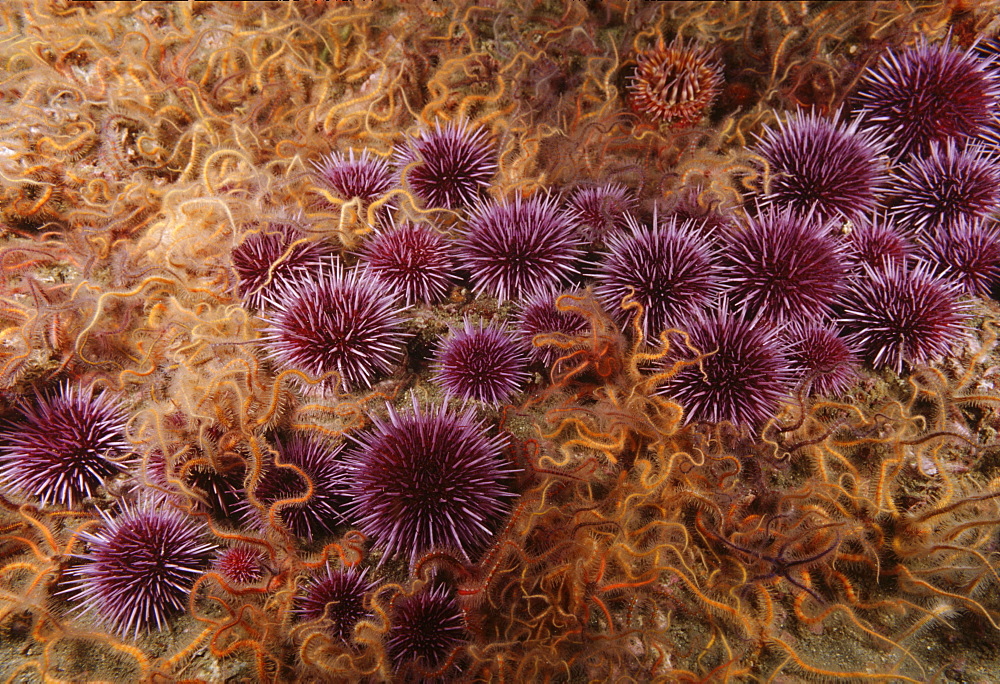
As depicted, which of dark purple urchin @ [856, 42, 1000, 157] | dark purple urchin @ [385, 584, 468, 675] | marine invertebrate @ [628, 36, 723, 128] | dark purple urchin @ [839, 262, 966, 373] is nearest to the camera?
dark purple urchin @ [385, 584, 468, 675]

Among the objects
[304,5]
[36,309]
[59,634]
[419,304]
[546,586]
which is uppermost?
[304,5]

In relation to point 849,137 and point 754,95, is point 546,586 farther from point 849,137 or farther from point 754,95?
point 754,95

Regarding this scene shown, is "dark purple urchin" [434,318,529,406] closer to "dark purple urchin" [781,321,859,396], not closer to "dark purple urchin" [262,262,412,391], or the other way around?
"dark purple urchin" [262,262,412,391]

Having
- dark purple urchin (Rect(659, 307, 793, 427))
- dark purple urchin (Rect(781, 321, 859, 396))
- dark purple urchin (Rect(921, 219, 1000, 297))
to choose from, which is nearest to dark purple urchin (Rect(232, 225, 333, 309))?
dark purple urchin (Rect(659, 307, 793, 427))

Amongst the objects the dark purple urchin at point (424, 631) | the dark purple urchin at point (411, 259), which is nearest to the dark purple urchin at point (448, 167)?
the dark purple urchin at point (411, 259)

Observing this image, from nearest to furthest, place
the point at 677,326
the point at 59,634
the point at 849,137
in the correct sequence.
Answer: the point at 59,634, the point at 677,326, the point at 849,137

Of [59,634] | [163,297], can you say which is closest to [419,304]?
[163,297]

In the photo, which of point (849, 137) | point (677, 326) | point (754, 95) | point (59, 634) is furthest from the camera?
point (754, 95)
